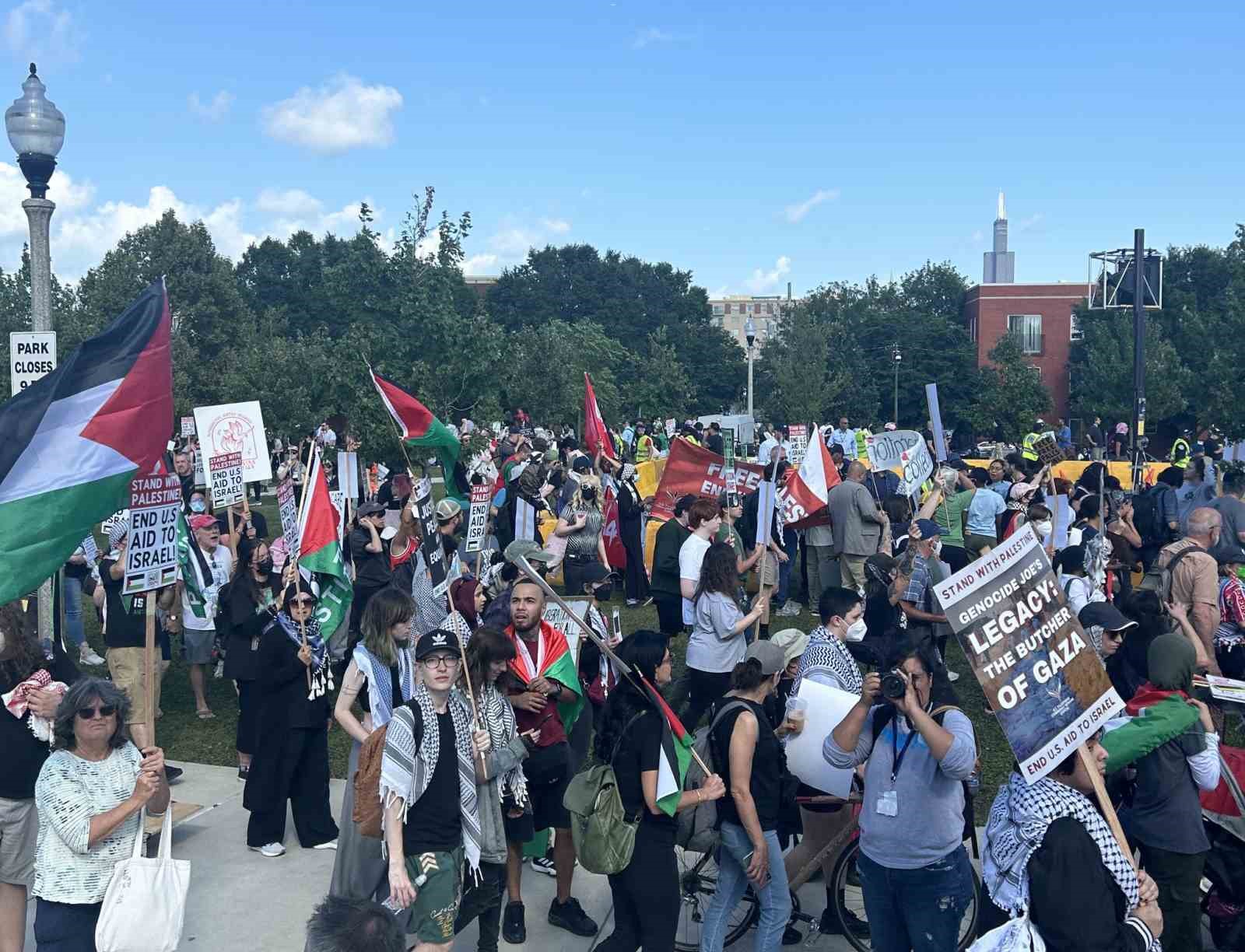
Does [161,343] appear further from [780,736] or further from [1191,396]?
[1191,396]

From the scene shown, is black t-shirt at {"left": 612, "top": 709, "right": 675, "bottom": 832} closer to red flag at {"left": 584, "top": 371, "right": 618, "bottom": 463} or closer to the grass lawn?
the grass lawn

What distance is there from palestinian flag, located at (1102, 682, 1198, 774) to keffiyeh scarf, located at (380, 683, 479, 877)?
9.40 ft

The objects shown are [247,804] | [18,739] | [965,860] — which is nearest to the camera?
[965,860]

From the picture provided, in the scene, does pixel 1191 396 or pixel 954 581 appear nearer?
pixel 954 581

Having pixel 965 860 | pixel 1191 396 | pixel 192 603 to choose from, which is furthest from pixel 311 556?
pixel 1191 396

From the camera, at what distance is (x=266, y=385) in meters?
31.5

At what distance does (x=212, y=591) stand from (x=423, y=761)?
22.2 ft

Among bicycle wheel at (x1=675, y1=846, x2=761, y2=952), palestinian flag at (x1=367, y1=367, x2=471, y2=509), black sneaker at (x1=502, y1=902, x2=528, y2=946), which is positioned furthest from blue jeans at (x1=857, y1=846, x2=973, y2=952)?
palestinian flag at (x1=367, y1=367, x2=471, y2=509)

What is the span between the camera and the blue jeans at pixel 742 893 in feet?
18.0

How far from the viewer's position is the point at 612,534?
53.2 ft

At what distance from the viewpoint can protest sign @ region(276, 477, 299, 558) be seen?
8906 millimetres

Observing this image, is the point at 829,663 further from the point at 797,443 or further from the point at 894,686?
the point at 797,443

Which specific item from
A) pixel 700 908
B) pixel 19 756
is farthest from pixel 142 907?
pixel 700 908

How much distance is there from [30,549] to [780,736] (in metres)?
3.91
